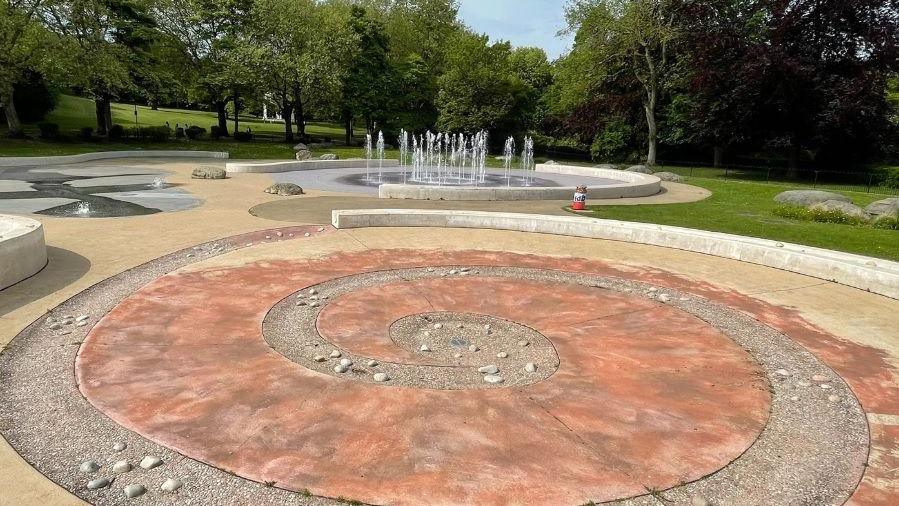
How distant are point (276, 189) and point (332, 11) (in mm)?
37789

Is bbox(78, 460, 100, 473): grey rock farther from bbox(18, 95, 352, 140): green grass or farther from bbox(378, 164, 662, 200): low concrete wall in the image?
bbox(18, 95, 352, 140): green grass

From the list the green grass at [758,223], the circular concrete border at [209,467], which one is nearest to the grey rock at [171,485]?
the circular concrete border at [209,467]

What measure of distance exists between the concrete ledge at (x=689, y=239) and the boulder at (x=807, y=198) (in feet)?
29.8

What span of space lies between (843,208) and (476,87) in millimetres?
33565

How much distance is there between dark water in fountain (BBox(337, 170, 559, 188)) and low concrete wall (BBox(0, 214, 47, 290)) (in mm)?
14330

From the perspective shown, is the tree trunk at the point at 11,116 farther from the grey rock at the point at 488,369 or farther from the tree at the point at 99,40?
the grey rock at the point at 488,369

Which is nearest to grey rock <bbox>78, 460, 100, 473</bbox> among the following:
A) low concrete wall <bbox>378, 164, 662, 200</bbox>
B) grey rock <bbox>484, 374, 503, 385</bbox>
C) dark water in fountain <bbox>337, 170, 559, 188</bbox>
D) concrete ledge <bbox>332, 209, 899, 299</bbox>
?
grey rock <bbox>484, 374, 503, 385</bbox>

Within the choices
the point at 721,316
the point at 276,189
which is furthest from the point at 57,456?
the point at 276,189

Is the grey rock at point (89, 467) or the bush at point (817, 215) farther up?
the bush at point (817, 215)

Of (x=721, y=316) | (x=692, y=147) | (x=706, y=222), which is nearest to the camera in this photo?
(x=721, y=316)

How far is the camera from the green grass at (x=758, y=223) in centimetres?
1274

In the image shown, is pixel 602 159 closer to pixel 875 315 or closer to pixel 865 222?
pixel 865 222

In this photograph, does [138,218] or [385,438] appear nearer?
[385,438]

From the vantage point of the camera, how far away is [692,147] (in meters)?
41.6
